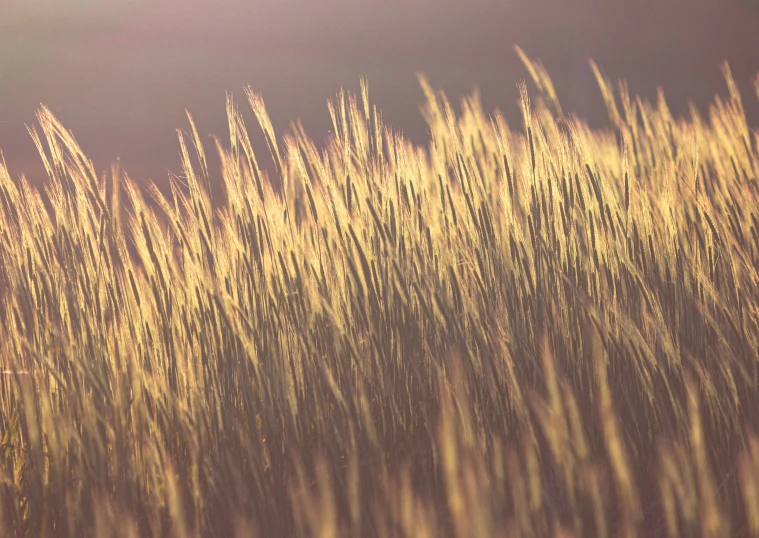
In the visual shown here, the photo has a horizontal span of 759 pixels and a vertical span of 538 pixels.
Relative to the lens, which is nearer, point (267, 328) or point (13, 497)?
point (13, 497)

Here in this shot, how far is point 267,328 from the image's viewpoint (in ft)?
4.38

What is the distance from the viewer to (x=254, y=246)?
4.58 feet

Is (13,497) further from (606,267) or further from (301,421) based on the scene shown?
(606,267)

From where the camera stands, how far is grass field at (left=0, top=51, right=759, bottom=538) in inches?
44.6

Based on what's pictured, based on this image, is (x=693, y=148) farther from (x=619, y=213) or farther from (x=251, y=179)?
(x=251, y=179)

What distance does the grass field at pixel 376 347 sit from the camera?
3.72 ft

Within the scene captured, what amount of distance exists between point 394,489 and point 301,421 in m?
0.22

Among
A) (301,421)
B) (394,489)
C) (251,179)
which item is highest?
(251,179)

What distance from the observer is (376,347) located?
1.32m

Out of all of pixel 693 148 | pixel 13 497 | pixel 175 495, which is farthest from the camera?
pixel 693 148

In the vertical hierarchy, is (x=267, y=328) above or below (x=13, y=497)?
above

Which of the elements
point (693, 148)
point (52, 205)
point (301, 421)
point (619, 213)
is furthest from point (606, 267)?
point (52, 205)

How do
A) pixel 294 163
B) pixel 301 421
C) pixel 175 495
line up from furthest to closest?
pixel 294 163, pixel 301 421, pixel 175 495

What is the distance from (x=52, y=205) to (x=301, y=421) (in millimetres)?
578
